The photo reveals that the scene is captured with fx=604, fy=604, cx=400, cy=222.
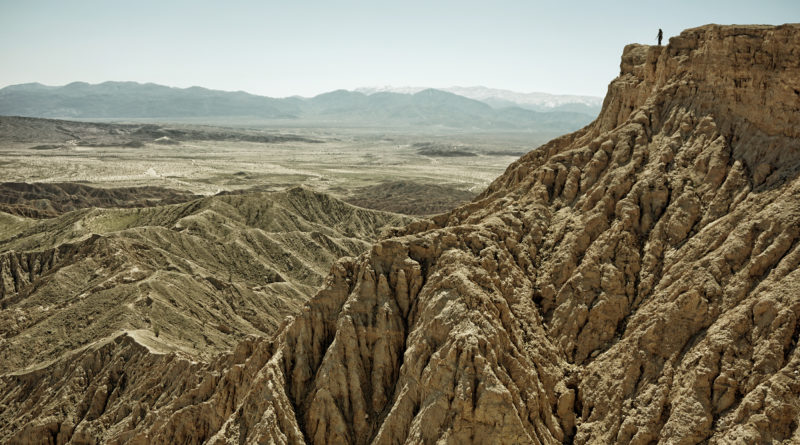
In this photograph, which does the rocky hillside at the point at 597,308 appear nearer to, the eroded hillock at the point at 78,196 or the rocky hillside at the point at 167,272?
the rocky hillside at the point at 167,272

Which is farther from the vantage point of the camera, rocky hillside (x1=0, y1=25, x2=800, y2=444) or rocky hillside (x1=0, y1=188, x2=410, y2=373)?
rocky hillside (x1=0, y1=188, x2=410, y2=373)

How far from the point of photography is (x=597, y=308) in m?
20.7

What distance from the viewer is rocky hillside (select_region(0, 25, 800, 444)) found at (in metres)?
17.0

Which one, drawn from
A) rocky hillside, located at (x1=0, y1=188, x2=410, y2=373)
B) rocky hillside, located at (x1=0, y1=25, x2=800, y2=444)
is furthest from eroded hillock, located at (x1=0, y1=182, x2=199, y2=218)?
rocky hillside, located at (x1=0, y1=25, x2=800, y2=444)

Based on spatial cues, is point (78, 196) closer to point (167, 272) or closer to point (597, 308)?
point (167, 272)

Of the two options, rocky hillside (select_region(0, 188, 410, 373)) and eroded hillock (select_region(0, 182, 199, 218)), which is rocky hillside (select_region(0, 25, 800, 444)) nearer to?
rocky hillside (select_region(0, 188, 410, 373))

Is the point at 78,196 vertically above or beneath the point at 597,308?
beneath

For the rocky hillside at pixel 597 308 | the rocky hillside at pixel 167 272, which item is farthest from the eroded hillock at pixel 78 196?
the rocky hillside at pixel 597 308

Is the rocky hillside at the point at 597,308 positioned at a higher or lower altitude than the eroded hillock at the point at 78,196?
higher

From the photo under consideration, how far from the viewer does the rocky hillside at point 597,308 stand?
16953 millimetres

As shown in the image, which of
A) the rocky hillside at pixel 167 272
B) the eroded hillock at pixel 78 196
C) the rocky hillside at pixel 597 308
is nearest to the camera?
the rocky hillside at pixel 597 308

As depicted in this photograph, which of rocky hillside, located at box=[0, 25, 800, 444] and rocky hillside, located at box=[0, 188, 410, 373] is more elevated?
rocky hillside, located at box=[0, 25, 800, 444]

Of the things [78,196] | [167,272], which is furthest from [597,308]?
[78,196]

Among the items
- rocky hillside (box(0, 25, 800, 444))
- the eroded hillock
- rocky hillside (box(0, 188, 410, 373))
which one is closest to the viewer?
rocky hillside (box(0, 25, 800, 444))
